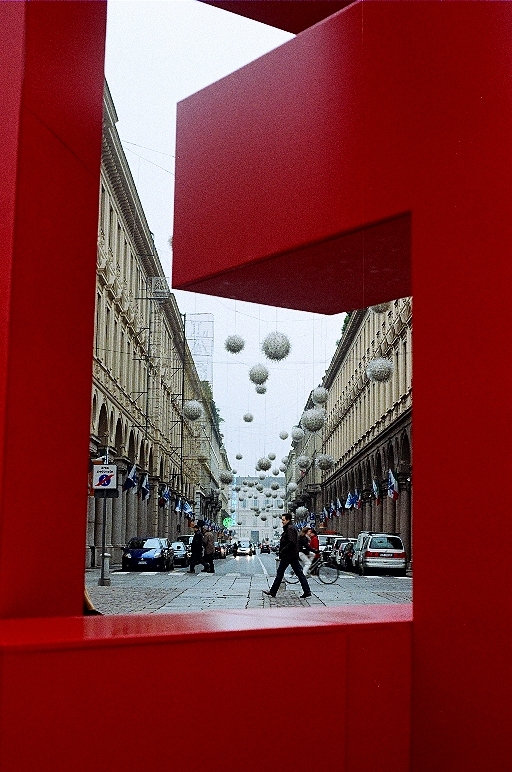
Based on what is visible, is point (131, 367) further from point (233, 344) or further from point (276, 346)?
point (276, 346)

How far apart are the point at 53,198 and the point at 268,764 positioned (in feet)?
8.92

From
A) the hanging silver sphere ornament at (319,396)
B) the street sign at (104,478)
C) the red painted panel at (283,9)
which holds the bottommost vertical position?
the street sign at (104,478)

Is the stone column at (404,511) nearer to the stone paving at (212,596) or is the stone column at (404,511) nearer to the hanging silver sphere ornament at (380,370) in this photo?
the hanging silver sphere ornament at (380,370)

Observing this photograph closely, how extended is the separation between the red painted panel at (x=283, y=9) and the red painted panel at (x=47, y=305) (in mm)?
1287

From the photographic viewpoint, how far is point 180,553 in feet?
143

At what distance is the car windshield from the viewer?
35250 mm

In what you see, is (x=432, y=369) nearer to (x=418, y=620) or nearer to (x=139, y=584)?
(x=418, y=620)

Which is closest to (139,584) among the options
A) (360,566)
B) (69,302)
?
(360,566)

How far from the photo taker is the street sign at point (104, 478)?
21578mm

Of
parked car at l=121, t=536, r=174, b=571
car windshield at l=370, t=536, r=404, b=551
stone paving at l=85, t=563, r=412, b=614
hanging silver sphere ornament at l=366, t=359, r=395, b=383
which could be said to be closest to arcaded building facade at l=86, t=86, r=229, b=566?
parked car at l=121, t=536, r=174, b=571

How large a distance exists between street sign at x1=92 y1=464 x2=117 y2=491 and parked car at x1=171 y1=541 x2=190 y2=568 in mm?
21566

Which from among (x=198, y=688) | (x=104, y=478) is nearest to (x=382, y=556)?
(x=104, y=478)

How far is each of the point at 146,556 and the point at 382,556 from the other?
816 centimetres

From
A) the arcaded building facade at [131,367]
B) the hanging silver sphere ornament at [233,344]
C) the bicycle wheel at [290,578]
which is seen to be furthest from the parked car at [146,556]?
the hanging silver sphere ornament at [233,344]
